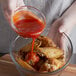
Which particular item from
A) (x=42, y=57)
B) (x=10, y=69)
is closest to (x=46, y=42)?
(x=42, y=57)

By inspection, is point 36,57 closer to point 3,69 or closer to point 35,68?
point 35,68

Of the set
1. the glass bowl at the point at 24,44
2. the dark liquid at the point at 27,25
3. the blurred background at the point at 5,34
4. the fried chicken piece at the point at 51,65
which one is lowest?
the fried chicken piece at the point at 51,65

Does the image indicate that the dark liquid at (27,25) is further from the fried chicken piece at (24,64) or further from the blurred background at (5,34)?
the blurred background at (5,34)

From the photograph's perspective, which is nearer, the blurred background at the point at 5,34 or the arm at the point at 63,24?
the arm at the point at 63,24

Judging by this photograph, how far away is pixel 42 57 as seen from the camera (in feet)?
1.93

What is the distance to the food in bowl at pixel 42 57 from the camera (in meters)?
0.56

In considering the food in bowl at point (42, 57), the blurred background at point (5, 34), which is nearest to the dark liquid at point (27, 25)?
the food in bowl at point (42, 57)

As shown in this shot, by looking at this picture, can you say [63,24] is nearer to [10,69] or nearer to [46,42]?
[46,42]

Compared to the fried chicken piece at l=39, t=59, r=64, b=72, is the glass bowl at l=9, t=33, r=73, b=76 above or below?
above

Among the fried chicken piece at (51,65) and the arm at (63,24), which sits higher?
the arm at (63,24)

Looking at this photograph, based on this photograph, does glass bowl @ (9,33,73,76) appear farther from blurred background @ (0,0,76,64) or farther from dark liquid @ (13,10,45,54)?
blurred background @ (0,0,76,64)

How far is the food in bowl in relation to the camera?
556mm

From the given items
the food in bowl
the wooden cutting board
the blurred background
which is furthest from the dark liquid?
the blurred background

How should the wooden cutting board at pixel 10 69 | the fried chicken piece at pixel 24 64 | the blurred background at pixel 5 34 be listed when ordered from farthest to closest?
the blurred background at pixel 5 34
the wooden cutting board at pixel 10 69
the fried chicken piece at pixel 24 64
